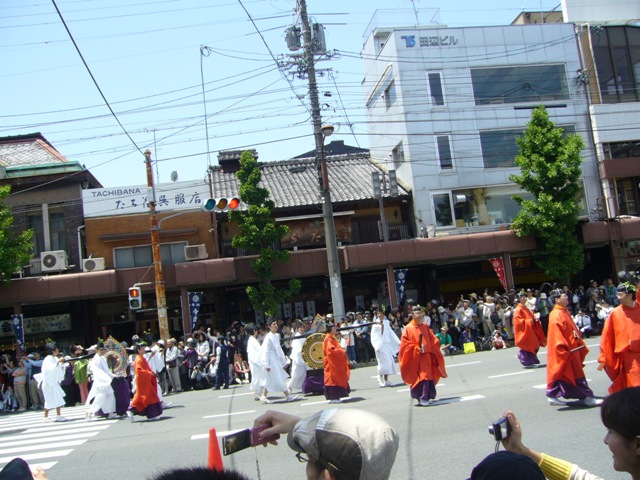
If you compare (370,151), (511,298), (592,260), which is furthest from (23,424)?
(592,260)

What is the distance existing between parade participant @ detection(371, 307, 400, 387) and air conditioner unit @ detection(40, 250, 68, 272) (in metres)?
14.0

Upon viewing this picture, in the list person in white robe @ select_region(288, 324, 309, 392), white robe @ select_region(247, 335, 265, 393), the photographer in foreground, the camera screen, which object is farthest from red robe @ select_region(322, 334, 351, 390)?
the camera screen

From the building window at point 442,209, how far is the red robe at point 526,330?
12.2 m

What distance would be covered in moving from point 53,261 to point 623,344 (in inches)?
849

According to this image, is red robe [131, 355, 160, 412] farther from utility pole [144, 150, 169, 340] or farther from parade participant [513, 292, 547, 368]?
parade participant [513, 292, 547, 368]

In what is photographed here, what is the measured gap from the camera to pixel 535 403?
10.5 metres

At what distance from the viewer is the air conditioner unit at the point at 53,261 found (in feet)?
80.3

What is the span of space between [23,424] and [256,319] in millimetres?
12218

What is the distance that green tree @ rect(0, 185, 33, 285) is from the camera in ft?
71.0

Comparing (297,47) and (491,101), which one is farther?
(491,101)

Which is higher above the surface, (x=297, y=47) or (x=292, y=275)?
(x=297, y=47)

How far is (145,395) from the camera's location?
13.4m

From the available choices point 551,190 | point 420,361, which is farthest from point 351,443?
point 551,190

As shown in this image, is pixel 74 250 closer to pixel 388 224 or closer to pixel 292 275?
pixel 292 275
